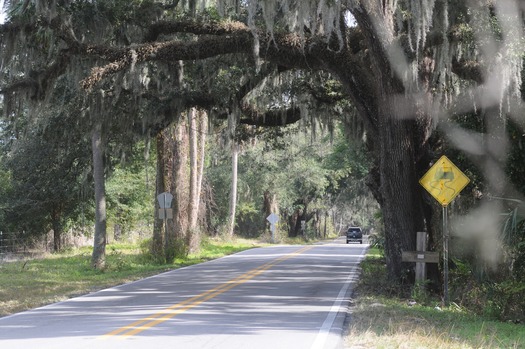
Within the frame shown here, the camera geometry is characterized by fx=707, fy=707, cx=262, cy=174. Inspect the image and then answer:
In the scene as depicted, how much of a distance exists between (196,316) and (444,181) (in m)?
5.83

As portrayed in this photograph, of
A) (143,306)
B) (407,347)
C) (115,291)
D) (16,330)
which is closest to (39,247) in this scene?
(115,291)

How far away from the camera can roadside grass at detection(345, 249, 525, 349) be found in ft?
29.7

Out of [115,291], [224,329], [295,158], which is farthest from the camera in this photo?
[295,158]

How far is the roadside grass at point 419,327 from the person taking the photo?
29.7 ft

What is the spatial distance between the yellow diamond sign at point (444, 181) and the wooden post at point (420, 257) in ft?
4.56

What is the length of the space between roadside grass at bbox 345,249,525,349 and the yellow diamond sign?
2.23 meters

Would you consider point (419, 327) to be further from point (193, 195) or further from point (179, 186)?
point (193, 195)

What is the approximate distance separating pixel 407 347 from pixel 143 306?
649cm

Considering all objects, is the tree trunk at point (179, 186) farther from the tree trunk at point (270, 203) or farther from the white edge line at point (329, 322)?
the tree trunk at point (270, 203)

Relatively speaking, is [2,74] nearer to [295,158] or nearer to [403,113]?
[403,113]

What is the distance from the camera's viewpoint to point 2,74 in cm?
1555

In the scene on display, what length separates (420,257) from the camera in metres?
15.3

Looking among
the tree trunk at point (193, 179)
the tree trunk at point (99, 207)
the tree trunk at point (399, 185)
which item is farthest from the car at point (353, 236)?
the tree trunk at point (399, 185)

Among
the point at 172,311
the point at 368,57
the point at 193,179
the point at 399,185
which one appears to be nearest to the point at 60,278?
the point at 172,311
